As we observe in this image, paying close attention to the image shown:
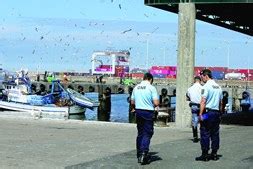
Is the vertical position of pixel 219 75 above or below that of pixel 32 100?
above

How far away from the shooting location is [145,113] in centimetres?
1335

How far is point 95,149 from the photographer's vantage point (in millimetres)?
16359

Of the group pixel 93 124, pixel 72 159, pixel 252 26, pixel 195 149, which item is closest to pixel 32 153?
pixel 72 159

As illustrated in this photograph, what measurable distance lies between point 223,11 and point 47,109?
14.6 meters

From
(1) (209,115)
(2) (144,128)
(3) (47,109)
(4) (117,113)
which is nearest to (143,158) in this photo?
(2) (144,128)

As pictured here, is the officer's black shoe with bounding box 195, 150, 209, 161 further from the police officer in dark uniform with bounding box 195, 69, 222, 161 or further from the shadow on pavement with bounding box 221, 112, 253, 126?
the shadow on pavement with bounding box 221, 112, 253, 126

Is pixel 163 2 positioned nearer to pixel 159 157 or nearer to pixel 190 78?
pixel 190 78

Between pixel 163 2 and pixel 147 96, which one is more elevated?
pixel 163 2

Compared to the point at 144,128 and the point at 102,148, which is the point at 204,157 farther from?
the point at 102,148

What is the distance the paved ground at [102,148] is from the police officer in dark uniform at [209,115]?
44 centimetres

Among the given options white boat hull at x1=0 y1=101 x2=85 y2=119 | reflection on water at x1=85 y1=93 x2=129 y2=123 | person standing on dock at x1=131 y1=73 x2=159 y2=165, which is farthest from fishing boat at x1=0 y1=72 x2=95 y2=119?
person standing on dock at x1=131 y1=73 x2=159 y2=165

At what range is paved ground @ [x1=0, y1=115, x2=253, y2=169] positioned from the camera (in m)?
13.4

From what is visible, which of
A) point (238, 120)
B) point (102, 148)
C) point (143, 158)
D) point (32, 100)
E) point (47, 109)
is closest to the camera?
point (143, 158)

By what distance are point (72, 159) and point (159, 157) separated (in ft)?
6.98
